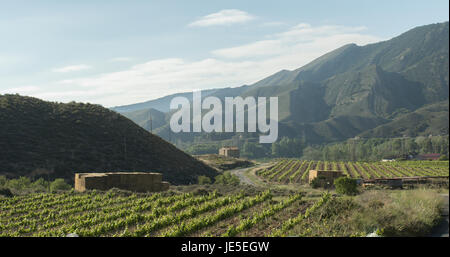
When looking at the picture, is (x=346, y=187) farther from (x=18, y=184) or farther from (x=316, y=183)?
(x=18, y=184)

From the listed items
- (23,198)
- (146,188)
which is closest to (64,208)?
(23,198)

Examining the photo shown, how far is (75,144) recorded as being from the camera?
72.9m

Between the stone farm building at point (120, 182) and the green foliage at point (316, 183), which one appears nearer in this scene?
the stone farm building at point (120, 182)

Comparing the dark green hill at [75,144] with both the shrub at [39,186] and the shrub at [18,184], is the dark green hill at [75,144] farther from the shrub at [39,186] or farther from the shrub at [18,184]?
the shrub at [39,186]

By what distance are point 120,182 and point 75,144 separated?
36.2m

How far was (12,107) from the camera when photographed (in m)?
78.5

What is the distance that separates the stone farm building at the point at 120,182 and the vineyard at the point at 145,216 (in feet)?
19.0

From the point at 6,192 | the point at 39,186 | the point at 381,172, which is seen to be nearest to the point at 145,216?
the point at 6,192

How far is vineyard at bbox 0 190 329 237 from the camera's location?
19.2 m

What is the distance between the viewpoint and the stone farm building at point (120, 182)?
39.2 meters

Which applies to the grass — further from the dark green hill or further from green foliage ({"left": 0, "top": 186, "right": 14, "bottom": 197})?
the dark green hill
